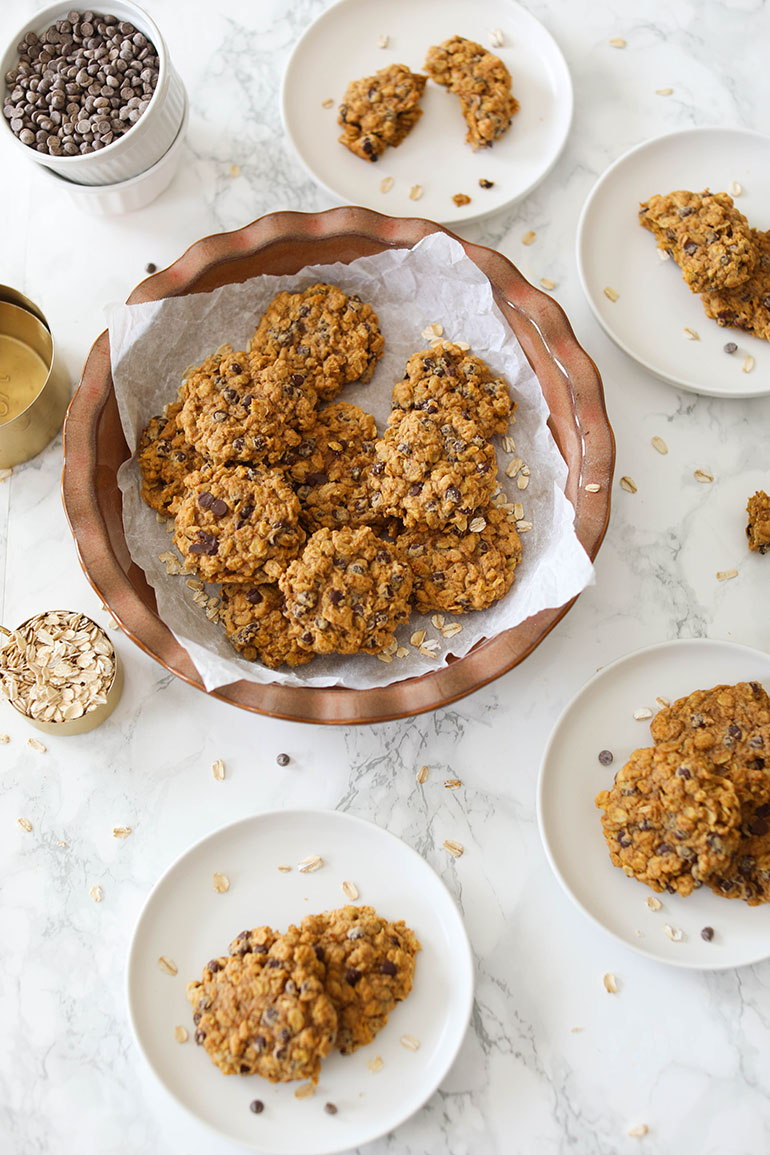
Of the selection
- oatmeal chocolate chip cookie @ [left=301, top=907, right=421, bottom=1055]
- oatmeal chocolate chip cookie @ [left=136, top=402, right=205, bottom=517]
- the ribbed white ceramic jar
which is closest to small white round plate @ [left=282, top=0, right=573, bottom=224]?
the ribbed white ceramic jar

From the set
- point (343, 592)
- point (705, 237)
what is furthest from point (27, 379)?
point (705, 237)

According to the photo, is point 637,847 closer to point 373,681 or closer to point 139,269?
point 373,681

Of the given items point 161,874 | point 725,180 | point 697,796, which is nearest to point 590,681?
point 697,796

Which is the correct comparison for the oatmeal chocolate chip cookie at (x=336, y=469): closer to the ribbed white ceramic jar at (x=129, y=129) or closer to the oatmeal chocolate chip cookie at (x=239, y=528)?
the oatmeal chocolate chip cookie at (x=239, y=528)

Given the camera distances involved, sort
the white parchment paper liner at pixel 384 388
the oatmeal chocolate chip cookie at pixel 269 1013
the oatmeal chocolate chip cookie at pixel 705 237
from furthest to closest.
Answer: the oatmeal chocolate chip cookie at pixel 705 237
the white parchment paper liner at pixel 384 388
the oatmeal chocolate chip cookie at pixel 269 1013

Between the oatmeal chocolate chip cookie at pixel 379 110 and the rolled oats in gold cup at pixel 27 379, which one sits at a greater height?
the oatmeal chocolate chip cookie at pixel 379 110

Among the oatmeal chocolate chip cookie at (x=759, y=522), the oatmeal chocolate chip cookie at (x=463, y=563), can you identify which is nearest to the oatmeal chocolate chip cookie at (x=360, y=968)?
the oatmeal chocolate chip cookie at (x=463, y=563)

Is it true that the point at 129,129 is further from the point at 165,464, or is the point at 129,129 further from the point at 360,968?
the point at 360,968
